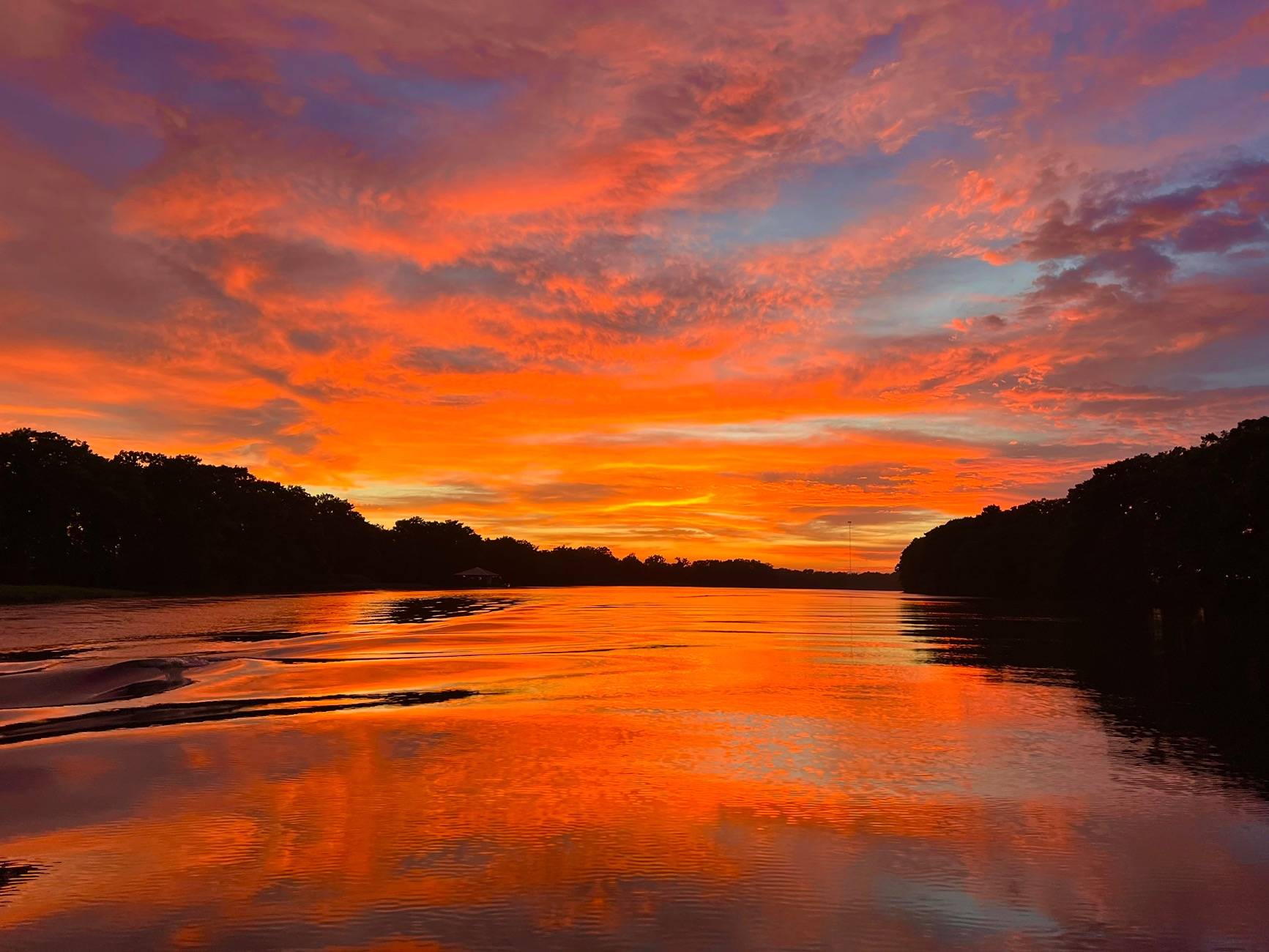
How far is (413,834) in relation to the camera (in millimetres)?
9039

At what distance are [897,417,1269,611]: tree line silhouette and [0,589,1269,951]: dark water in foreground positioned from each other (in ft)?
159

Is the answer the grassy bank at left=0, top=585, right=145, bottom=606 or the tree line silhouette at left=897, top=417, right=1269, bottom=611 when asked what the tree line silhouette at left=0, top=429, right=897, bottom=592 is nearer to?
the grassy bank at left=0, top=585, right=145, bottom=606

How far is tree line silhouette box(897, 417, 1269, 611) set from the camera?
62281mm

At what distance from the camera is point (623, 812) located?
1007 centimetres

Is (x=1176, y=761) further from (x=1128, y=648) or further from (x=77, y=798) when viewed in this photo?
(x=1128, y=648)

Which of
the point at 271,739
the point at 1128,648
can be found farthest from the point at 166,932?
the point at 1128,648

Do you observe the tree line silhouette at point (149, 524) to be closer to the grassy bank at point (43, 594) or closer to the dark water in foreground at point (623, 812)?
the grassy bank at point (43, 594)

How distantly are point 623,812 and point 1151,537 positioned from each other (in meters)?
86.5

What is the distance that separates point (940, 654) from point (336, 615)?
37.7 meters

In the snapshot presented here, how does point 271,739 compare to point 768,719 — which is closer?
point 271,739

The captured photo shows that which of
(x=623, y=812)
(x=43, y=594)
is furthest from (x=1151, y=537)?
(x=43, y=594)

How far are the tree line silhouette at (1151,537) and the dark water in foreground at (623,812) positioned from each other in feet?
159

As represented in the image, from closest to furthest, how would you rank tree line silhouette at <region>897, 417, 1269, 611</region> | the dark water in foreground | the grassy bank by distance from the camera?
the dark water in foreground, tree line silhouette at <region>897, 417, 1269, 611</region>, the grassy bank

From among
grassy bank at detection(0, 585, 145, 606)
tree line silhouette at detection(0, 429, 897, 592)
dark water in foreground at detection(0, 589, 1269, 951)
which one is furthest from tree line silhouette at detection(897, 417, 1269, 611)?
tree line silhouette at detection(0, 429, 897, 592)
